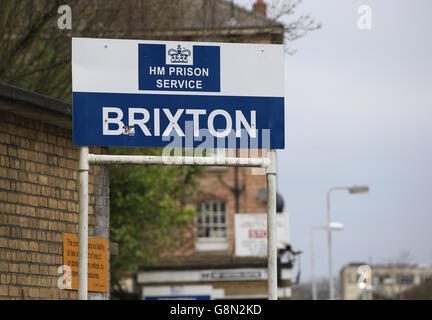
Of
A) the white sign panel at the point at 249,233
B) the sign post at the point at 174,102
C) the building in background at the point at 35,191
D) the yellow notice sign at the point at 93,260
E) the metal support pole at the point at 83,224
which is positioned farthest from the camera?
the white sign panel at the point at 249,233

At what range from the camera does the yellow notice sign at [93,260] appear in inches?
410

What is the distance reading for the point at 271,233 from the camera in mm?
7406

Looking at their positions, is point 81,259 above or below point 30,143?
below

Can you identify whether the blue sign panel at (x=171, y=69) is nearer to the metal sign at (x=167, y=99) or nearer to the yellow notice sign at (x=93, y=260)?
the metal sign at (x=167, y=99)

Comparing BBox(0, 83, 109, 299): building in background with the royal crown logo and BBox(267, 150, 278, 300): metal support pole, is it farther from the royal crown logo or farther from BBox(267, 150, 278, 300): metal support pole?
BBox(267, 150, 278, 300): metal support pole

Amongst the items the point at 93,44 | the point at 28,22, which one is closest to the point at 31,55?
the point at 28,22

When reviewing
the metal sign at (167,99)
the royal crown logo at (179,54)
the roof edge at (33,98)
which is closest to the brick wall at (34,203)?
the roof edge at (33,98)

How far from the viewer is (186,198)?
1102 inches

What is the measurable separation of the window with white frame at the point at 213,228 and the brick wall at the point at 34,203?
27874 millimetres

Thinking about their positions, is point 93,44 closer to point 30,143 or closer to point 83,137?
point 83,137

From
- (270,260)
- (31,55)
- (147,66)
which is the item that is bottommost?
(270,260)

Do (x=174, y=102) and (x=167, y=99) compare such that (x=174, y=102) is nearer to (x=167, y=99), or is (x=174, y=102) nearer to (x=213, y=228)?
(x=167, y=99)

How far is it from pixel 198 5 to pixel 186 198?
40.9 feet

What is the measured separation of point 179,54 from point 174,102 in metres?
0.37
